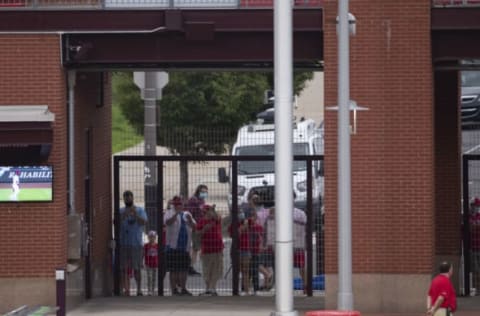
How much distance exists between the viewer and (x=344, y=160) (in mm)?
17953

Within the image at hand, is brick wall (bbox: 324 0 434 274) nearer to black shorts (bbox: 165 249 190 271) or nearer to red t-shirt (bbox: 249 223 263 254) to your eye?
red t-shirt (bbox: 249 223 263 254)

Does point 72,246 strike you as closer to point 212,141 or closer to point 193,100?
point 212,141

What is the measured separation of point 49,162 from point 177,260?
4.39 meters

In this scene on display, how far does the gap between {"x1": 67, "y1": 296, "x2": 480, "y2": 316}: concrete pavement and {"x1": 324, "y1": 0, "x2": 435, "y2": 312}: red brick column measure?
717 mm

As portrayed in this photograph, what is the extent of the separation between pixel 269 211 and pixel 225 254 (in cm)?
192

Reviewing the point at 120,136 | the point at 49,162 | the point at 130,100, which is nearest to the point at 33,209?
the point at 49,162

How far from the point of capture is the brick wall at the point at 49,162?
2105cm

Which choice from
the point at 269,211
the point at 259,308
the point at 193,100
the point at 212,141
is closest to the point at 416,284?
the point at 259,308

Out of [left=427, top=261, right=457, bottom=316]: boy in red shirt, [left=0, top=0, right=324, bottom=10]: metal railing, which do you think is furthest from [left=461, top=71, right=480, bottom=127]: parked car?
[left=427, top=261, right=457, bottom=316]: boy in red shirt

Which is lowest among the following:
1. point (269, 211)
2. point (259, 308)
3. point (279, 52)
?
point (259, 308)

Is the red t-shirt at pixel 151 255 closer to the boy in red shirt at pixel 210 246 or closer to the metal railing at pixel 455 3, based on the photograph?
the boy in red shirt at pixel 210 246

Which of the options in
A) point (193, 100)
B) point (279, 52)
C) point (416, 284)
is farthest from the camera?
point (193, 100)

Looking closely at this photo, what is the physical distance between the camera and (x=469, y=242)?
80.7 ft

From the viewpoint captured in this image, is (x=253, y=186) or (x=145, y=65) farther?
(x=253, y=186)
